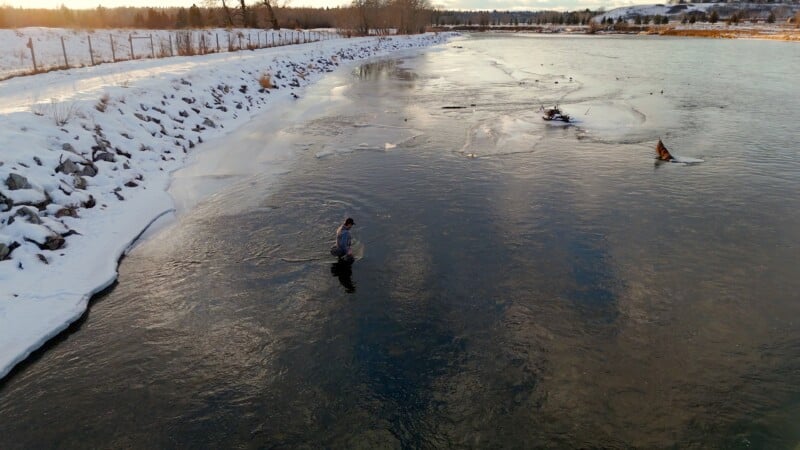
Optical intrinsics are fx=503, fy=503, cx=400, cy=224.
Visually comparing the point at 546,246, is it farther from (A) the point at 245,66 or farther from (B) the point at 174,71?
(A) the point at 245,66

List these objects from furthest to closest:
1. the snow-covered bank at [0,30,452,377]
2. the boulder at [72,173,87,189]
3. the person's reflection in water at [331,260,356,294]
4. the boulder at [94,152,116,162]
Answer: the boulder at [94,152,116,162]
the boulder at [72,173,87,189]
the person's reflection in water at [331,260,356,294]
the snow-covered bank at [0,30,452,377]

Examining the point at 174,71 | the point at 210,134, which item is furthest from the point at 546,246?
the point at 174,71

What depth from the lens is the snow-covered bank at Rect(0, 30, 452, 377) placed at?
29.9 feet

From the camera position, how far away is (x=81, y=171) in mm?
13281

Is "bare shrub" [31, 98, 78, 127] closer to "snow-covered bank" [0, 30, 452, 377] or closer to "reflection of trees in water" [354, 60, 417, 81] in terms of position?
"snow-covered bank" [0, 30, 452, 377]

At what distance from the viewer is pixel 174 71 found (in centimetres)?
2509

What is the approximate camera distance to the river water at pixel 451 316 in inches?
255

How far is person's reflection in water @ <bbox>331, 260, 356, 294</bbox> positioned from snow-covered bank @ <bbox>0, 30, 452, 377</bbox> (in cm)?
445

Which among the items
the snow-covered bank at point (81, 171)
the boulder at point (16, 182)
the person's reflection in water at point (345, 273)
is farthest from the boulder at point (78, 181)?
the person's reflection in water at point (345, 273)

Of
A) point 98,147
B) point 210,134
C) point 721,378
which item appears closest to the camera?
point 721,378

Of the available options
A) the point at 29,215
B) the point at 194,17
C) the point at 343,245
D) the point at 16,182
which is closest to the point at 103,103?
the point at 16,182

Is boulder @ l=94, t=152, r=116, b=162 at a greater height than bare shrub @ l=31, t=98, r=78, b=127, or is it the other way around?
bare shrub @ l=31, t=98, r=78, b=127

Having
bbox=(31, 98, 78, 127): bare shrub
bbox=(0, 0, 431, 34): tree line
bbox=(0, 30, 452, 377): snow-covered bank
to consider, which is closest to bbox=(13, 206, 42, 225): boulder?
bbox=(0, 30, 452, 377): snow-covered bank

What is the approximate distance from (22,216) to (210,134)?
1092cm
